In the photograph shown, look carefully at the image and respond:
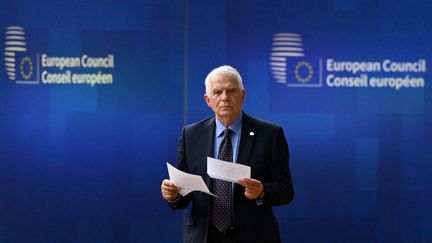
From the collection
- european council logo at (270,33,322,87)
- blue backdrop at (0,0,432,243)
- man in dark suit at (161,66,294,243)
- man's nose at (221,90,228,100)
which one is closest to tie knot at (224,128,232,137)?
man in dark suit at (161,66,294,243)

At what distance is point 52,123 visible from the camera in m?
4.69

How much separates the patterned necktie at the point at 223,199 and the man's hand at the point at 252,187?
0.17 m

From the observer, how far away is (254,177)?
2969 millimetres

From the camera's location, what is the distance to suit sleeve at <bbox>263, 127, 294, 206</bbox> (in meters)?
2.92

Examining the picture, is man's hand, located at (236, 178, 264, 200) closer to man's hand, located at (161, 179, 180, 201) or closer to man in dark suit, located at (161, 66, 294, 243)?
man in dark suit, located at (161, 66, 294, 243)

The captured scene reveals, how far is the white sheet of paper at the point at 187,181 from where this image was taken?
111 inches

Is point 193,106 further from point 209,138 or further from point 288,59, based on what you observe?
point 209,138

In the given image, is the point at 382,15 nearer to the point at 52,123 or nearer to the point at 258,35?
the point at 258,35

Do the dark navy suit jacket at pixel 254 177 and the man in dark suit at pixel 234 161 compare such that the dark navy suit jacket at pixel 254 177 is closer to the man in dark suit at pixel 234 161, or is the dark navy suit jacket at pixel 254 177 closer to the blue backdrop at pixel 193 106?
the man in dark suit at pixel 234 161

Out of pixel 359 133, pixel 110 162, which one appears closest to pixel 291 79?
pixel 359 133

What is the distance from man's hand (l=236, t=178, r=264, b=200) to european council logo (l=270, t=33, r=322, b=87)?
218 cm

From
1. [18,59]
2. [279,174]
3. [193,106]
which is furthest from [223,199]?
[18,59]

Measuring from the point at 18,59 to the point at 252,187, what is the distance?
2.57 metres

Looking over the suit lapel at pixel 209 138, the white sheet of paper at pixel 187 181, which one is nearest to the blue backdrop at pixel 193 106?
the suit lapel at pixel 209 138
